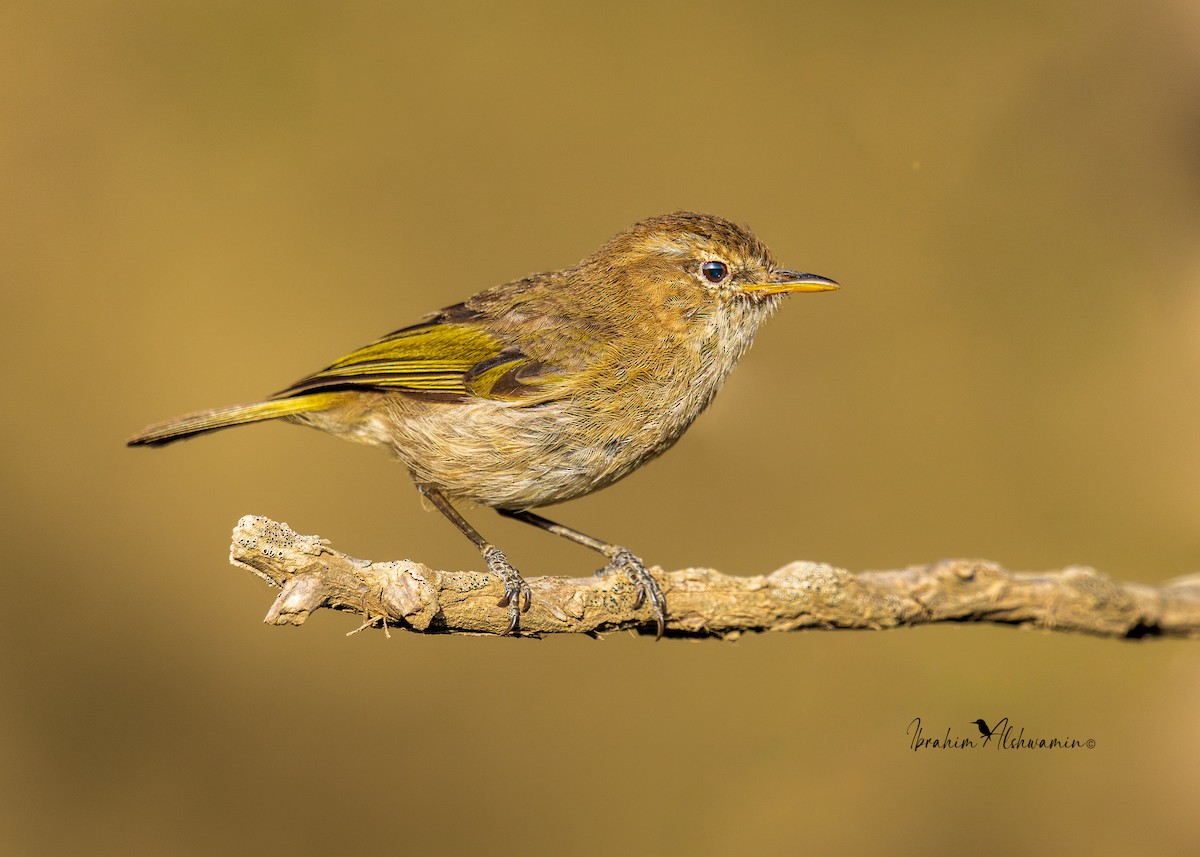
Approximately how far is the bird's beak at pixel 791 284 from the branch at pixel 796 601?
4.35 ft

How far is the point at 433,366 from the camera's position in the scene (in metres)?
4.43

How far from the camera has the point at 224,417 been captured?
4.33 meters

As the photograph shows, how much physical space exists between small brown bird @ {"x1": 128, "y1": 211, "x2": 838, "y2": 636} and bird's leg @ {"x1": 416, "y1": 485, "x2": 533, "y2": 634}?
0.5 inches

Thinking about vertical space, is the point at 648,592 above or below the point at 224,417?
below

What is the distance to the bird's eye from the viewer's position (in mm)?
4449

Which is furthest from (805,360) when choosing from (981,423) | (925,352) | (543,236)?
(543,236)

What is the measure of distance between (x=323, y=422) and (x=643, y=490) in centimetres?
265

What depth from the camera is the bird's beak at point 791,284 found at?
438cm

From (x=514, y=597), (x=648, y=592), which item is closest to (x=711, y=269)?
(x=648, y=592)

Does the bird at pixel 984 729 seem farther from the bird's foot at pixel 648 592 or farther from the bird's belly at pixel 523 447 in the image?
the bird's belly at pixel 523 447

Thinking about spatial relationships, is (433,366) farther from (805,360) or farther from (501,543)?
(805,360)

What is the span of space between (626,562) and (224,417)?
1.99 m

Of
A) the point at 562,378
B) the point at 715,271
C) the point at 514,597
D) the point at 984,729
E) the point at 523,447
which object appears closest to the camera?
the point at 514,597

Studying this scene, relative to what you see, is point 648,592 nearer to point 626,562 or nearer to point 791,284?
point 626,562
